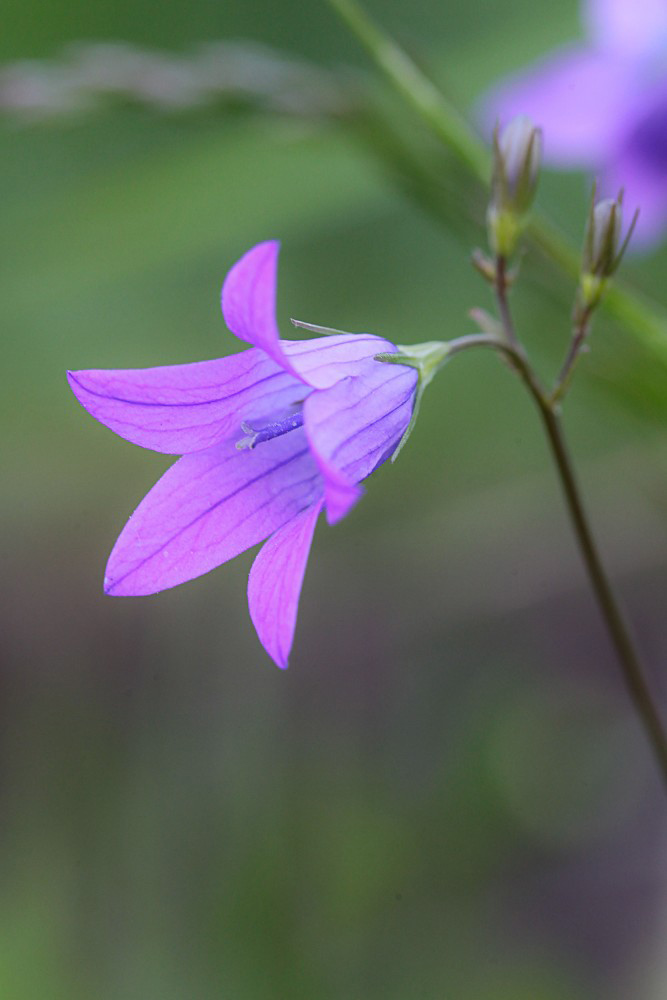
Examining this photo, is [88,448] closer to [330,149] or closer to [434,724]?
[330,149]

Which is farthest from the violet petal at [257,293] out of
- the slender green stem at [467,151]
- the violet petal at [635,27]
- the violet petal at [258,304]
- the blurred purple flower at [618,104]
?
the violet petal at [635,27]

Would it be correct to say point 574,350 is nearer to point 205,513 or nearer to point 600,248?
point 600,248

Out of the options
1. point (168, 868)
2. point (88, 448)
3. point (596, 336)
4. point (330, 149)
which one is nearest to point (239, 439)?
point (596, 336)

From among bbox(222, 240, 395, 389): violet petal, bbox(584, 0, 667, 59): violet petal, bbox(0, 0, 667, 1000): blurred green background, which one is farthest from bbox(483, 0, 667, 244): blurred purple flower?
bbox(222, 240, 395, 389): violet petal

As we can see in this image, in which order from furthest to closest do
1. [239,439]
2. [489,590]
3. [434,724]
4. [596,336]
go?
1. [489,590]
2. [434,724]
3. [596,336]
4. [239,439]

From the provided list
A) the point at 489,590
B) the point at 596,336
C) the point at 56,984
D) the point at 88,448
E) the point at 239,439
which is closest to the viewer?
the point at 239,439

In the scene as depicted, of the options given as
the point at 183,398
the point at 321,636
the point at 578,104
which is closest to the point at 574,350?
the point at 183,398
